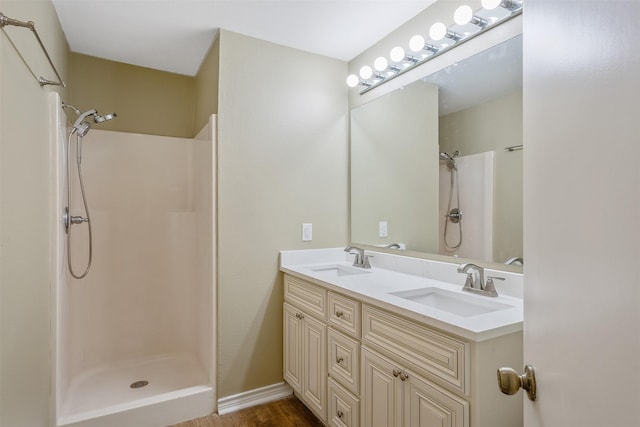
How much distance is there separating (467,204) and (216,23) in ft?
5.78

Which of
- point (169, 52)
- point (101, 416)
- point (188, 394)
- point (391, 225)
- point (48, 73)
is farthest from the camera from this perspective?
point (169, 52)

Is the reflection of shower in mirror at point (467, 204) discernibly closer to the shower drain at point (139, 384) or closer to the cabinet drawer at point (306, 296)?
the cabinet drawer at point (306, 296)

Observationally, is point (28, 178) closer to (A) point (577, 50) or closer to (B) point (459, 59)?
(A) point (577, 50)

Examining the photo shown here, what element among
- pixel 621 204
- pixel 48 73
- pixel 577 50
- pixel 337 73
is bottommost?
pixel 621 204

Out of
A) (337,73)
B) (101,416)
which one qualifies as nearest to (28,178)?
(101,416)

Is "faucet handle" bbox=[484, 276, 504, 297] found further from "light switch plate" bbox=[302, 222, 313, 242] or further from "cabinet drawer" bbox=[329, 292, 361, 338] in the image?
"light switch plate" bbox=[302, 222, 313, 242]

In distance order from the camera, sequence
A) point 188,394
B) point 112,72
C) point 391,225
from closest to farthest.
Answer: point 188,394 → point 391,225 → point 112,72

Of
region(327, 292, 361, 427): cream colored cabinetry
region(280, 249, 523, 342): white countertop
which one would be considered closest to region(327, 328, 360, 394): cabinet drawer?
region(327, 292, 361, 427): cream colored cabinetry

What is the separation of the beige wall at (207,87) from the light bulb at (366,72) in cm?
92

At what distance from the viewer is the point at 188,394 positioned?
2.12m

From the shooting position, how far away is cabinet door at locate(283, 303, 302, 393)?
2.12 meters

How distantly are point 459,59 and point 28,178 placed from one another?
2.03 meters

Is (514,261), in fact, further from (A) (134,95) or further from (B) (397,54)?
(A) (134,95)

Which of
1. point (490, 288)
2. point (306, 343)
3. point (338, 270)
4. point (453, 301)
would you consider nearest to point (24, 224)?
point (306, 343)
